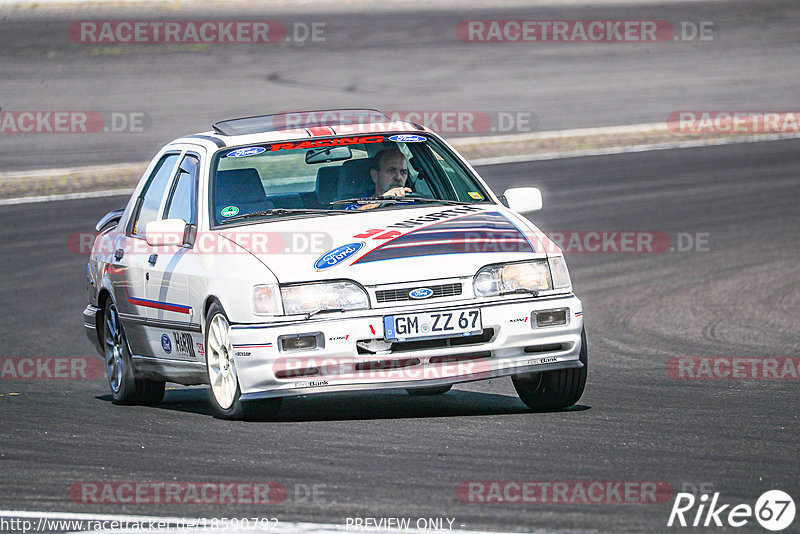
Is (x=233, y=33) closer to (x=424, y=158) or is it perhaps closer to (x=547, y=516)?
(x=424, y=158)

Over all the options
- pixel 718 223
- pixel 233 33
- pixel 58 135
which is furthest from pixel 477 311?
pixel 233 33

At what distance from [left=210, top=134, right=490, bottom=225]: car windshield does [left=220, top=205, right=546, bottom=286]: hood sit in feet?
0.91

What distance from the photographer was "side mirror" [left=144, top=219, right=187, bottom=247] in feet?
27.4

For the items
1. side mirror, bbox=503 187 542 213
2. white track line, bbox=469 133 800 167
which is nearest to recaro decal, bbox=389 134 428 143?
side mirror, bbox=503 187 542 213

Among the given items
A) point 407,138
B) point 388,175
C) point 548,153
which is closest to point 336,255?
point 388,175

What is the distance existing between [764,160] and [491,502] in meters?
16.8

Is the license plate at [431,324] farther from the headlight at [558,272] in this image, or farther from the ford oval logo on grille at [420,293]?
the headlight at [558,272]

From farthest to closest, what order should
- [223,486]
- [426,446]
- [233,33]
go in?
1. [233,33]
2. [426,446]
3. [223,486]

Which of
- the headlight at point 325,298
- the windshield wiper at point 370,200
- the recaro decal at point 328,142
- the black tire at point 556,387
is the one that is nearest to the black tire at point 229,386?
the headlight at point 325,298

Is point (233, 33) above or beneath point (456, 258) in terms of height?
above

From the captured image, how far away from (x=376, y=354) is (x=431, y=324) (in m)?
0.32

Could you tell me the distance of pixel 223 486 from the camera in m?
6.02

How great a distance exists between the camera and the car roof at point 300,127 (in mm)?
8922

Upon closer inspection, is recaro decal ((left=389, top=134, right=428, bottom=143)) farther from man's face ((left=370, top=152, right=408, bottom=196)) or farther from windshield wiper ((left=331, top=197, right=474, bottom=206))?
windshield wiper ((left=331, top=197, right=474, bottom=206))
